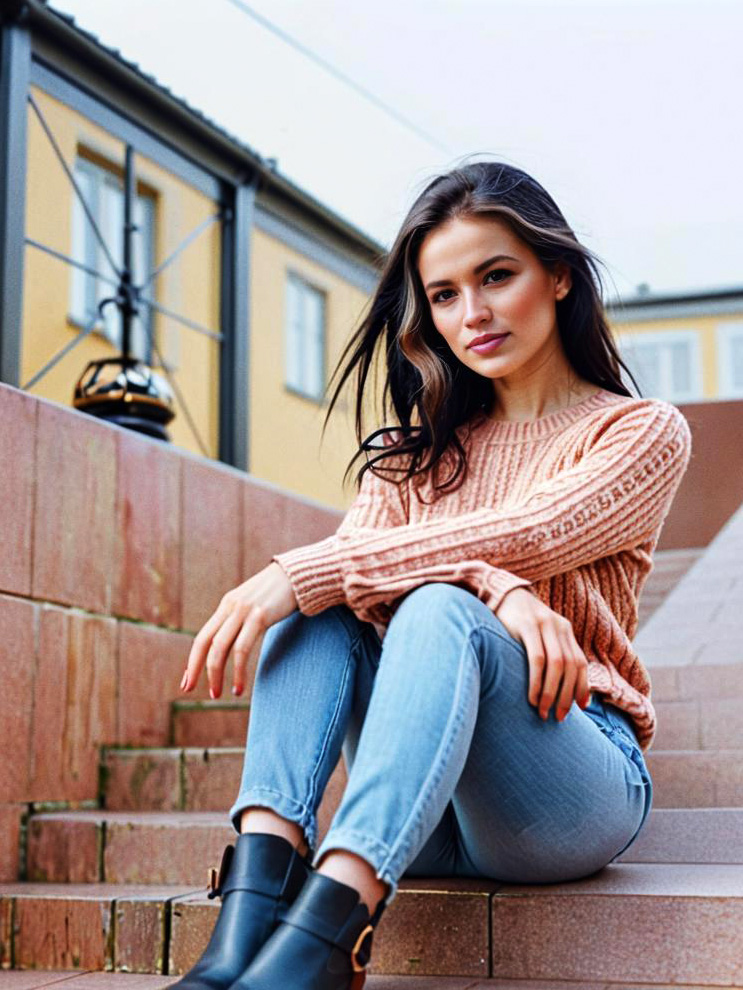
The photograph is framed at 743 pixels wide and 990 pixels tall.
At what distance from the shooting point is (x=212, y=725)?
299 centimetres

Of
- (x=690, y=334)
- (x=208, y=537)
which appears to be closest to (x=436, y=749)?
(x=208, y=537)

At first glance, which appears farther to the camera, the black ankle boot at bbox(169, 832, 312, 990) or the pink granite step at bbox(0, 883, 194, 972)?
the pink granite step at bbox(0, 883, 194, 972)

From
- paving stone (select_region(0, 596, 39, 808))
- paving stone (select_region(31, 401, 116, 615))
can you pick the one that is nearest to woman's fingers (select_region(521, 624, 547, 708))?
paving stone (select_region(0, 596, 39, 808))

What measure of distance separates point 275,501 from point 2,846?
165 cm

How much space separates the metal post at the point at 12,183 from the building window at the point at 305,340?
456 centimetres

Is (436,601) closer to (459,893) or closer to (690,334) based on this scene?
(459,893)

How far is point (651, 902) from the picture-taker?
155cm

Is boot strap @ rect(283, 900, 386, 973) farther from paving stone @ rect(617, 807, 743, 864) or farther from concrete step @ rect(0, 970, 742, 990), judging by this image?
paving stone @ rect(617, 807, 743, 864)

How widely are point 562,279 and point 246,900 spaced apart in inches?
36.5

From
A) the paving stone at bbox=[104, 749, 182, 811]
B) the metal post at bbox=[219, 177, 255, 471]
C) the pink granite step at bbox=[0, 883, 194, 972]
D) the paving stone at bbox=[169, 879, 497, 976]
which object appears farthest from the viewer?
the metal post at bbox=[219, 177, 255, 471]

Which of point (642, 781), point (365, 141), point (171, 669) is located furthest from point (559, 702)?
point (365, 141)

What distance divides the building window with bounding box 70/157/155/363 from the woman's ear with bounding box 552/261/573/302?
526 cm

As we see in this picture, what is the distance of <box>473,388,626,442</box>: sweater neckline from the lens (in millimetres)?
1811

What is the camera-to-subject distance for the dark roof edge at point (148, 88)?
Answer: 16.0 feet
